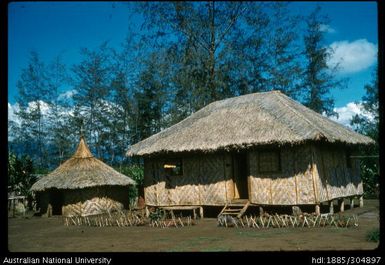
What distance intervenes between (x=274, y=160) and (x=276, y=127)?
1.32 metres

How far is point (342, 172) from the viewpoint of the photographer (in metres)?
18.4

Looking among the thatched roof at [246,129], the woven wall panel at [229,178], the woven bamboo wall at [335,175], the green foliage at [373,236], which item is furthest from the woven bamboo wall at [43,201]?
the green foliage at [373,236]

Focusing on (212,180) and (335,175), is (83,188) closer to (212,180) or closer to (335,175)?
(212,180)

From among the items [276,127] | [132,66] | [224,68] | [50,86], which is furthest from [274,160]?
[50,86]

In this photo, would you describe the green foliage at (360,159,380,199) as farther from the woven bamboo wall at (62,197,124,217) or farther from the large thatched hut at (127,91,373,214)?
the woven bamboo wall at (62,197,124,217)

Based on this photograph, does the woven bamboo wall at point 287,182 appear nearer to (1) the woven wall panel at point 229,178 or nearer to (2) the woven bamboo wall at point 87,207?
(1) the woven wall panel at point 229,178

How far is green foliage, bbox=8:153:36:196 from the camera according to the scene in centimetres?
2734

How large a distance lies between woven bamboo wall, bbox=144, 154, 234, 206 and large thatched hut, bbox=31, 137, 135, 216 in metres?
3.91

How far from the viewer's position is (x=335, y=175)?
1753cm

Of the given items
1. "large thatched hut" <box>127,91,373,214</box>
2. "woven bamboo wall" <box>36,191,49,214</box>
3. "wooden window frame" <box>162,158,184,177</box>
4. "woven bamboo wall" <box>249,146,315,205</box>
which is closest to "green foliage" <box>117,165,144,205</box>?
"woven bamboo wall" <box>36,191,49,214</box>

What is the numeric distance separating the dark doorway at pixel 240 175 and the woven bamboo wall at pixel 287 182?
1409 millimetres

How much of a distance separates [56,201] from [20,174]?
4.86 m

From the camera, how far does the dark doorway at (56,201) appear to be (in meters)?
24.0

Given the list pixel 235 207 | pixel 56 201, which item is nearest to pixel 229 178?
pixel 235 207
